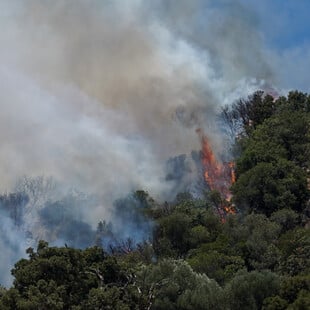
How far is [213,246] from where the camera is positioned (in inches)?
1838

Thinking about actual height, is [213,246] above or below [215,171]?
below

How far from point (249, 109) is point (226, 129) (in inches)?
324

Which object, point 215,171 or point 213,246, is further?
point 215,171

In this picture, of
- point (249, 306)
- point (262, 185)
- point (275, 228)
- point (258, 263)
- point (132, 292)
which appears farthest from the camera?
point (262, 185)

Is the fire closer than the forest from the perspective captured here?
No

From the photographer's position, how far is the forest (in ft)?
97.2

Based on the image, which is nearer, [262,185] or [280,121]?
[262,185]

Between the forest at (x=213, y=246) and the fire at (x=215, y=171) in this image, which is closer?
the forest at (x=213, y=246)

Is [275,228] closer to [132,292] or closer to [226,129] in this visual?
[132,292]

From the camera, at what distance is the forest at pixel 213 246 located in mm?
29625

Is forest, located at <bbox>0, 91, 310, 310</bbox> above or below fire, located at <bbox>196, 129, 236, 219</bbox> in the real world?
below

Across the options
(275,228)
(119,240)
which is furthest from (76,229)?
(275,228)

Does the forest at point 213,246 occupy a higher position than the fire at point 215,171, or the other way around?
the fire at point 215,171

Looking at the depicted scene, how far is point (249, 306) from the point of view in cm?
3303
